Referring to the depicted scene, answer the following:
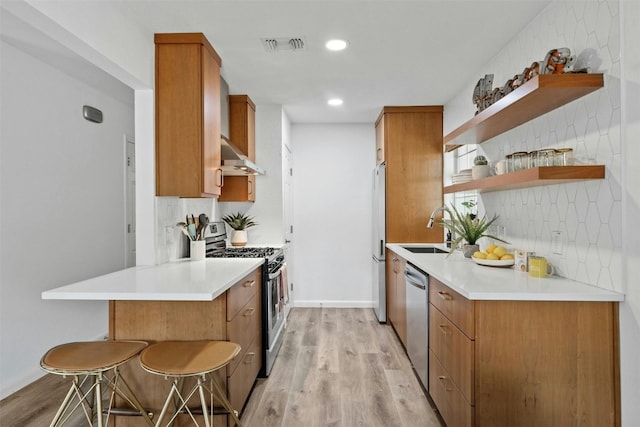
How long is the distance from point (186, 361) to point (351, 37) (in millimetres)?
2149

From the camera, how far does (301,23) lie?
91.4 inches

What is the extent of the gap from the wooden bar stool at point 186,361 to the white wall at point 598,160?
168cm

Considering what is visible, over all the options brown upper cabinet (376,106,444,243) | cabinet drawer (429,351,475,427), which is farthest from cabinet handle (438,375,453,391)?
brown upper cabinet (376,106,444,243)

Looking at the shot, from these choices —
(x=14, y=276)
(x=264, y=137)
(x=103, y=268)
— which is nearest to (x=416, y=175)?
(x=264, y=137)

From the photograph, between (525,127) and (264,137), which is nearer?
(525,127)

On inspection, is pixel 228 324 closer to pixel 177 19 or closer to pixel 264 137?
pixel 177 19

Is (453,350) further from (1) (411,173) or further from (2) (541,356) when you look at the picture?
(1) (411,173)

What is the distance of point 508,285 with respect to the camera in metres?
1.79

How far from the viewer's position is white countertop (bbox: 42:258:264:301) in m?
1.67

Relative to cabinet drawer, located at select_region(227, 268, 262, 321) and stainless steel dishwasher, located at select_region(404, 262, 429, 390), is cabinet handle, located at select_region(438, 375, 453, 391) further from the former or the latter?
cabinet drawer, located at select_region(227, 268, 262, 321)

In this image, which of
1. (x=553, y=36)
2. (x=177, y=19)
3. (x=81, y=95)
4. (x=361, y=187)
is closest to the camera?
(x=553, y=36)

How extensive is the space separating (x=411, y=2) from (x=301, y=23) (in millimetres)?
660

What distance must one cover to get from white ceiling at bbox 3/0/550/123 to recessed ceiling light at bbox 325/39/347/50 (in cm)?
5

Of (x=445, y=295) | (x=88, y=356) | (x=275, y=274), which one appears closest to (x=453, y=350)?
(x=445, y=295)
